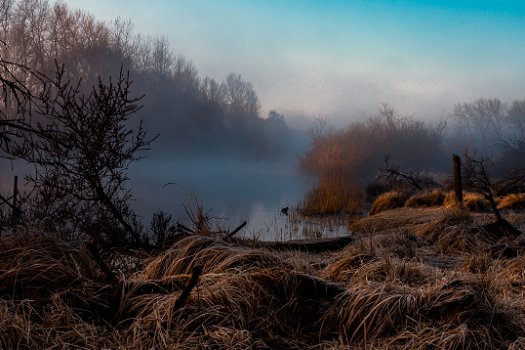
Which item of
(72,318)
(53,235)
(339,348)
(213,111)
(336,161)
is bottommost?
(339,348)

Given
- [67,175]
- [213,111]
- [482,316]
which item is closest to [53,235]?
[67,175]

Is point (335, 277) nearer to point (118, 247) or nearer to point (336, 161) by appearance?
point (118, 247)

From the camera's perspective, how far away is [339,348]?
10.2ft

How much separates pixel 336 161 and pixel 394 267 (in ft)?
59.1

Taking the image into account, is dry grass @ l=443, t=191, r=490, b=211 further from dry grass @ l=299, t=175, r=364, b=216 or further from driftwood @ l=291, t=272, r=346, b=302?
driftwood @ l=291, t=272, r=346, b=302

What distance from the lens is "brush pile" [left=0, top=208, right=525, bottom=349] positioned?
Result: 3.06m

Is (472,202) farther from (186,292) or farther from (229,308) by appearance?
(186,292)

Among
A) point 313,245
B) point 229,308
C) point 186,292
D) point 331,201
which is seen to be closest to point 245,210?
point 331,201

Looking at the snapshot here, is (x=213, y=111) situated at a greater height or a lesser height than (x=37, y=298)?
greater

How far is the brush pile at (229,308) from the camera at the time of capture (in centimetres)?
306

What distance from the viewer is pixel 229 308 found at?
3363mm

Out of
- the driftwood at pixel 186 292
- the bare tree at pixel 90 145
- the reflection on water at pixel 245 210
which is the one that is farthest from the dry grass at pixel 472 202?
the driftwood at pixel 186 292

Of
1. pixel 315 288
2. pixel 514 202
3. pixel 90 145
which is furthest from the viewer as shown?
pixel 514 202

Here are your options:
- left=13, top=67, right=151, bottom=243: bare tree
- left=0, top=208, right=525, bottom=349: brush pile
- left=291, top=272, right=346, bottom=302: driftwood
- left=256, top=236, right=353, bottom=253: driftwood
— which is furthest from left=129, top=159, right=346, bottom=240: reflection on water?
left=291, top=272, right=346, bottom=302: driftwood
